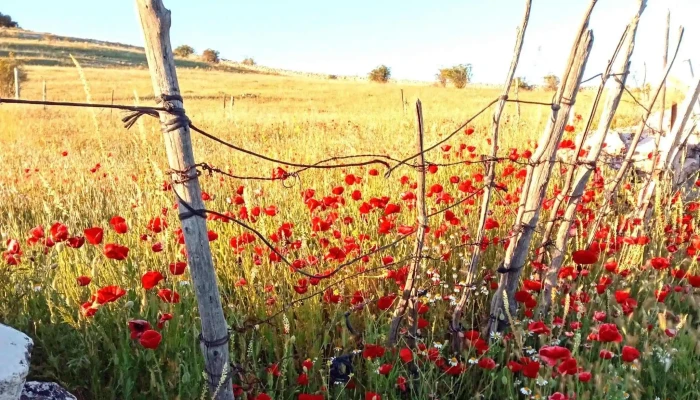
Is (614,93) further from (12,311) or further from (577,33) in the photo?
(12,311)

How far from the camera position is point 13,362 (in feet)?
4.52

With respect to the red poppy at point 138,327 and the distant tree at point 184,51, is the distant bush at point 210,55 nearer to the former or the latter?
the distant tree at point 184,51

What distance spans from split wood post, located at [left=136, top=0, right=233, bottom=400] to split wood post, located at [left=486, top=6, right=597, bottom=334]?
114 cm

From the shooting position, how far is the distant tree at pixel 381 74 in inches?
2224

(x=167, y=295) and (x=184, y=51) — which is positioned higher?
(x=184, y=51)

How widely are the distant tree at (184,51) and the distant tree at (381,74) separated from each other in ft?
98.1

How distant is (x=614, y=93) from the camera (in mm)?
2736

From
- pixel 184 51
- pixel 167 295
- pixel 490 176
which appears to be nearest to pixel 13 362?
pixel 167 295

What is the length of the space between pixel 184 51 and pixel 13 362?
79.5 meters

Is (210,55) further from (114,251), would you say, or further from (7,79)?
(114,251)

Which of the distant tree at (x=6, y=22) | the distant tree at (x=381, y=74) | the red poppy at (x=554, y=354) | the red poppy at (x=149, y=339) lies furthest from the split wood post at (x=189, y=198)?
the distant tree at (x=6, y=22)

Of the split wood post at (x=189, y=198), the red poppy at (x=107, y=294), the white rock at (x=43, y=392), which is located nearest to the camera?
the split wood post at (x=189, y=198)

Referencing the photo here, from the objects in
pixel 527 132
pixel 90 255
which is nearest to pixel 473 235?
pixel 90 255

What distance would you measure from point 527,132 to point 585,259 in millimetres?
5793
